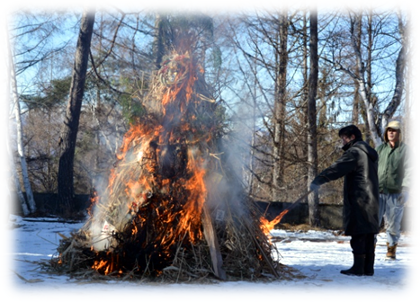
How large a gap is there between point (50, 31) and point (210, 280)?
15.0 metres

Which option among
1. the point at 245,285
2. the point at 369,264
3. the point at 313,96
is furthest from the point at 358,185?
the point at 313,96

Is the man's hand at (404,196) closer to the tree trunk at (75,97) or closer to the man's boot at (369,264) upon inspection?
the man's boot at (369,264)

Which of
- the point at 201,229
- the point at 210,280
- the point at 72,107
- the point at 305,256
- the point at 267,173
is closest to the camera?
the point at 210,280

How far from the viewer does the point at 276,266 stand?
18.7 feet

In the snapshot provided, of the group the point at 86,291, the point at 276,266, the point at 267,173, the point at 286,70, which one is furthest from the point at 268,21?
the point at 86,291

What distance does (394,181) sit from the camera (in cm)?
717

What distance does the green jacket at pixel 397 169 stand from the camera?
7066 millimetres

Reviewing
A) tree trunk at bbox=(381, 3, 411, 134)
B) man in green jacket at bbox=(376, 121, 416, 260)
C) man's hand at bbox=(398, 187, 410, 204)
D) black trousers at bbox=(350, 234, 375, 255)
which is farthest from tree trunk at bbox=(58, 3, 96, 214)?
black trousers at bbox=(350, 234, 375, 255)

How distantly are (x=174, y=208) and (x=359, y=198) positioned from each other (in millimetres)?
2247

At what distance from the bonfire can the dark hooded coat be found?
101 cm

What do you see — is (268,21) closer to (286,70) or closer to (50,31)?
(286,70)

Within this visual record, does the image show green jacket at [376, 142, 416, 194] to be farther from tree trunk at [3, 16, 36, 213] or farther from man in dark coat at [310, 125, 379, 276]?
tree trunk at [3, 16, 36, 213]

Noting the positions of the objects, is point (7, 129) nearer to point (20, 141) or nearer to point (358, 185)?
point (20, 141)

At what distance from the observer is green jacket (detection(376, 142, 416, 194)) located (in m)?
7.07
